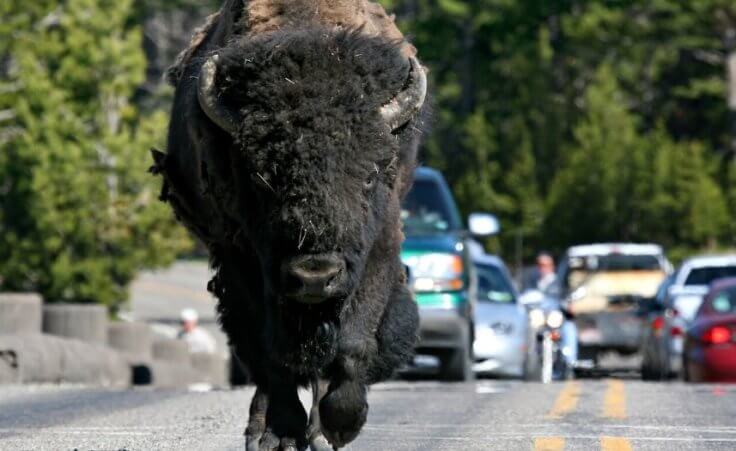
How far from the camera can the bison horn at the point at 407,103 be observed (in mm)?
7422

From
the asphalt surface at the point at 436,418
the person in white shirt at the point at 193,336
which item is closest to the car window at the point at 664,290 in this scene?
the person in white shirt at the point at 193,336

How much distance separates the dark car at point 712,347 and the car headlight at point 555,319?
5266 millimetres

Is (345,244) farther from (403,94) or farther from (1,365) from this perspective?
(1,365)

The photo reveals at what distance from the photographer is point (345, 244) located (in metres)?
6.94

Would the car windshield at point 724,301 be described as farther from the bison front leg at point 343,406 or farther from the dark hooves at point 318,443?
the bison front leg at point 343,406

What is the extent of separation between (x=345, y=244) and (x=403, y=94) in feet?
3.03

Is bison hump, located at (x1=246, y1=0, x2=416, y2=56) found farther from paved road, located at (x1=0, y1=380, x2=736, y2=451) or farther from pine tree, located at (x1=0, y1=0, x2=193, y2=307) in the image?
pine tree, located at (x1=0, y1=0, x2=193, y2=307)

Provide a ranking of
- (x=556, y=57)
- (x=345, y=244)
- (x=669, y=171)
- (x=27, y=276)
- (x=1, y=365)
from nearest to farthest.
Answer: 1. (x=345, y=244)
2. (x=1, y=365)
3. (x=27, y=276)
4. (x=669, y=171)
5. (x=556, y=57)

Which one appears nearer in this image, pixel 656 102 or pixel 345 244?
pixel 345 244

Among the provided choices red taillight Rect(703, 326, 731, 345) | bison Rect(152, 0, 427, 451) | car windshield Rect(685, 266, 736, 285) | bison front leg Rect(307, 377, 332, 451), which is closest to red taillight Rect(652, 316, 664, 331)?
car windshield Rect(685, 266, 736, 285)

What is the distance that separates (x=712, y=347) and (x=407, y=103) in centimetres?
968

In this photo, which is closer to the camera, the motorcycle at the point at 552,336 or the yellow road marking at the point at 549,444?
the yellow road marking at the point at 549,444

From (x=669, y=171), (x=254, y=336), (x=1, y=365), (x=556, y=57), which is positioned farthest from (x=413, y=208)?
(x=556, y=57)

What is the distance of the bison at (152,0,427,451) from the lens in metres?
6.96
